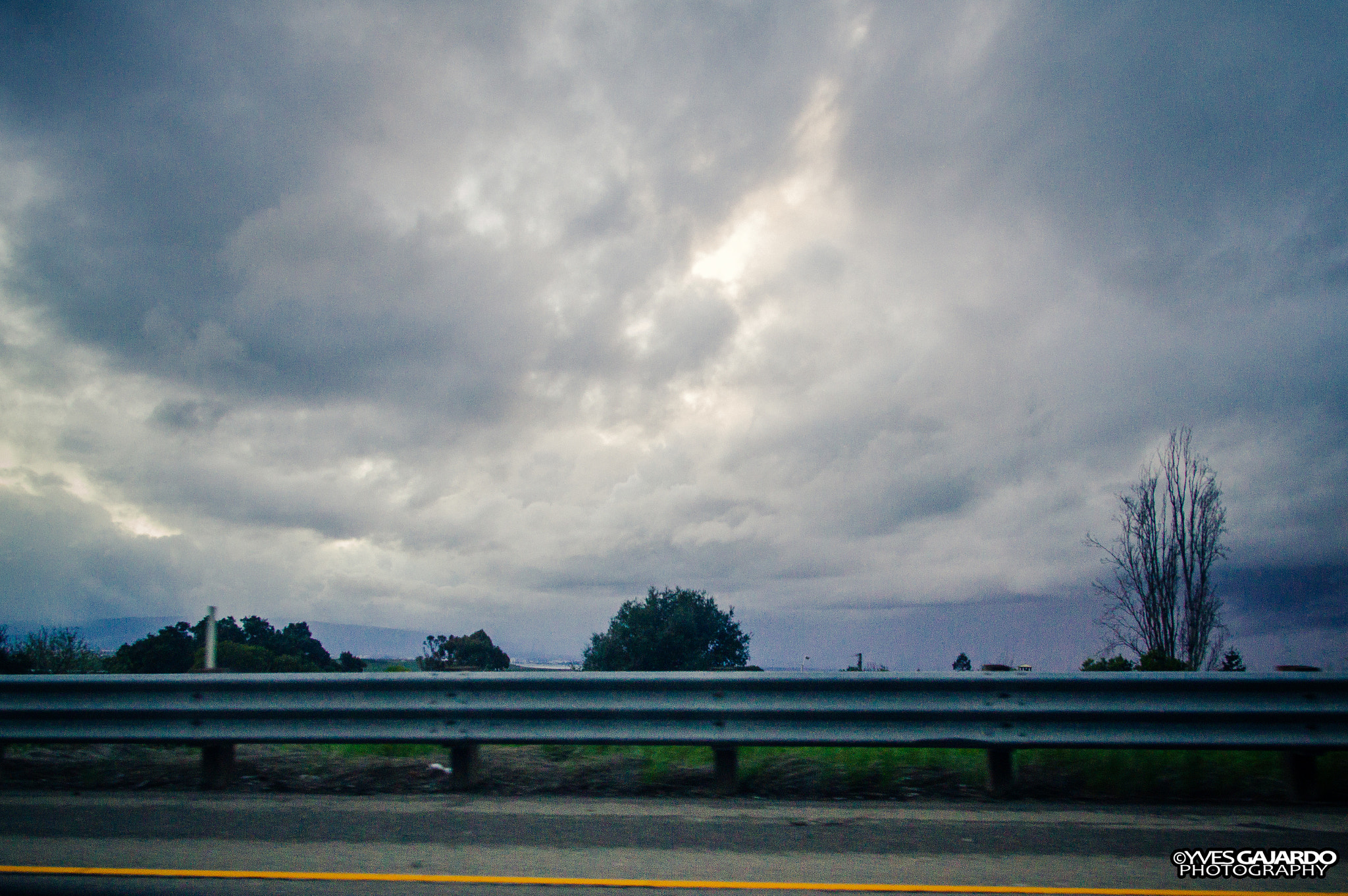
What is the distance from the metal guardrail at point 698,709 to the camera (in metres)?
5.87

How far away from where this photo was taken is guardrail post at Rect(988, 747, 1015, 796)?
6.16 meters

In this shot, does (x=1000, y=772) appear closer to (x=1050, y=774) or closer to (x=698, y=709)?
(x=1050, y=774)

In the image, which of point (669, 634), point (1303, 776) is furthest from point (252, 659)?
point (669, 634)

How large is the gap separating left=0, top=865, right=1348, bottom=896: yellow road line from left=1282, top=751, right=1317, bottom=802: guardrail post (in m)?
2.35

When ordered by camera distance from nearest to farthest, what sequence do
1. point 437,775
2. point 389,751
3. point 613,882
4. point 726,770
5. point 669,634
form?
point 613,882
point 726,770
point 437,775
point 389,751
point 669,634

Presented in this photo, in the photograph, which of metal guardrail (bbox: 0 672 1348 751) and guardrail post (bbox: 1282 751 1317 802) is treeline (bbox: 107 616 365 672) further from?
guardrail post (bbox: 1282 751 1317 802)

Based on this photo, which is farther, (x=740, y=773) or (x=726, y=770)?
(x=740, y=773)

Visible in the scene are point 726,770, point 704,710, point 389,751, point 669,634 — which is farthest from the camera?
point 669,634

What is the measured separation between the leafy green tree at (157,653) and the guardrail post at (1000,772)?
34.0 feet

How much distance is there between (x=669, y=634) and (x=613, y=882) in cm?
3619

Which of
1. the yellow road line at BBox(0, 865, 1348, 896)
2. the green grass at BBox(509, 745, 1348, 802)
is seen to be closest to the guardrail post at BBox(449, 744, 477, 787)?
the green grass at BBox(509, 745, 1348, 802)

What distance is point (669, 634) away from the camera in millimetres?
39781

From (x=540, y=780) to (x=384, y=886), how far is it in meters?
2.44

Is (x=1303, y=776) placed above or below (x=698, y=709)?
below
